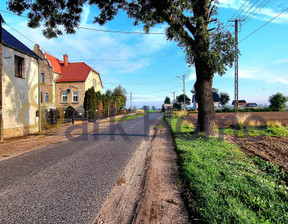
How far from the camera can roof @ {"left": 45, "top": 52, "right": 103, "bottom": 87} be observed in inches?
1166

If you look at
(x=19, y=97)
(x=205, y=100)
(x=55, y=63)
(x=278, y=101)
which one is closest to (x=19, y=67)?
(x=19, y=97)

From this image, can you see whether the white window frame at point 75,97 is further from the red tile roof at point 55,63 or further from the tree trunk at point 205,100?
the tree trunk at point 205,100

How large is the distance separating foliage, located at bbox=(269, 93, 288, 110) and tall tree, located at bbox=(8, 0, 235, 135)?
41.8 meters

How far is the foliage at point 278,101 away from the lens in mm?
39156

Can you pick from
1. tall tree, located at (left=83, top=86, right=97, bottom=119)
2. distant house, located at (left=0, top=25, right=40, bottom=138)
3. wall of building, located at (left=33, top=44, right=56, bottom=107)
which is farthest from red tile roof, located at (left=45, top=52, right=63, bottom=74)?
distant house, located at (left=0, top=25, right=40, bottom=138)

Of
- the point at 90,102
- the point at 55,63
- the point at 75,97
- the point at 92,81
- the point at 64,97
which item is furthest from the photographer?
the point at 92,81

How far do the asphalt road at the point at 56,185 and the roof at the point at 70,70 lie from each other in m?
26.6

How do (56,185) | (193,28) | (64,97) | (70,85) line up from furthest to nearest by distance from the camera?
(64,97) < (70,85) < (193,28) < (56,185)

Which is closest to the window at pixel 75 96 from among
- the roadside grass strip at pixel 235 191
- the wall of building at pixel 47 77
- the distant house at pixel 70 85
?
the distant house at pixel 70 85

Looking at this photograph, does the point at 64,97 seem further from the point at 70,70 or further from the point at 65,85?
the point at 70,70

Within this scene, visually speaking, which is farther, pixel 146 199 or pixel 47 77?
pixel 47 77

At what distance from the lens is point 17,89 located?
991cm

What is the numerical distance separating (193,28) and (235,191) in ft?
24.3

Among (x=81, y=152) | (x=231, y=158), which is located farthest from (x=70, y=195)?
(x=231, y=158)
